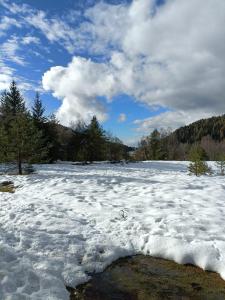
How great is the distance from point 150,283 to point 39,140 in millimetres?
19210

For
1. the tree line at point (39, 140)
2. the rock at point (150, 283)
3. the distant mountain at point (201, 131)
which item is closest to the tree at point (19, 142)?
the tree line at point (39, 140)

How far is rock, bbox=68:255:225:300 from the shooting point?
5664 millimetres

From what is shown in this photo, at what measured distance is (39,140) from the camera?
24.0m

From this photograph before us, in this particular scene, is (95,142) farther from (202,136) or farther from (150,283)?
(202,136)

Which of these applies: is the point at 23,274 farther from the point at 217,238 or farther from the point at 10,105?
the point at 10,105

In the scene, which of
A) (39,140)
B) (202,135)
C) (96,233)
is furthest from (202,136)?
(96,233)

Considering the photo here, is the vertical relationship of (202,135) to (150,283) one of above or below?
above

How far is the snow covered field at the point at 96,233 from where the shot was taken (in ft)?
20.4

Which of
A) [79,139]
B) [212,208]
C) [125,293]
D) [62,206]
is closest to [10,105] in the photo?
[79,139]

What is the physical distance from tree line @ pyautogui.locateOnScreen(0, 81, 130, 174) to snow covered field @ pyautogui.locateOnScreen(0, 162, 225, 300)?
962cm

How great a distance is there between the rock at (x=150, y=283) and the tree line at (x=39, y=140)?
56.1 feet

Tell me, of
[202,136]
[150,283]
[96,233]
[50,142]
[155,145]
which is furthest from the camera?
[202,136]

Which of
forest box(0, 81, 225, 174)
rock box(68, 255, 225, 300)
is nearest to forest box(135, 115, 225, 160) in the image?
forest box(0, 81, 225, 174)

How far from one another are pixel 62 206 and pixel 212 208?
5233mm
